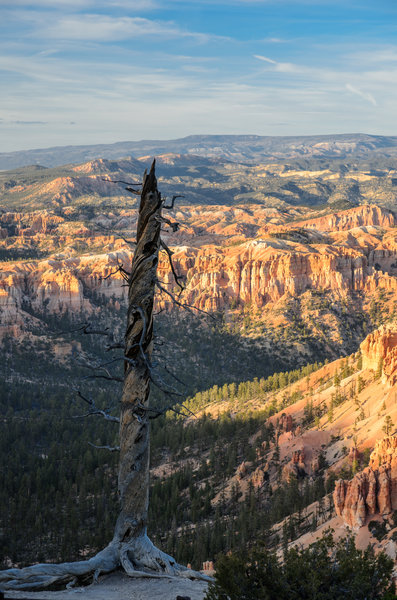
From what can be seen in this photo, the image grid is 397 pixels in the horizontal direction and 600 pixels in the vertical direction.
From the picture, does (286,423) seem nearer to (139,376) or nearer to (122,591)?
(122,591)

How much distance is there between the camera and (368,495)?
39562 mm

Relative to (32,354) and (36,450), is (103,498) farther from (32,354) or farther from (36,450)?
(32,354)

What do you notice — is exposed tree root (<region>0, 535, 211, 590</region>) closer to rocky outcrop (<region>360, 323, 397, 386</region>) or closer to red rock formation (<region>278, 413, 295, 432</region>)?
rocky outcrop (<region>360, 323, 397, 386</region>)

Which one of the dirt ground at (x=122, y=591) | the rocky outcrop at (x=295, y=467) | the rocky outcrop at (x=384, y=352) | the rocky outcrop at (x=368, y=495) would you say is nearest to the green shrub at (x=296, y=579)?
the dirt ground at (x=122, y=591)

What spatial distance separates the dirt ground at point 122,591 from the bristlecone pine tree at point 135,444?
17 centimetres

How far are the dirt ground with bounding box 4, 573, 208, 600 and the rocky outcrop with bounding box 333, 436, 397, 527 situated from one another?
3126 cm

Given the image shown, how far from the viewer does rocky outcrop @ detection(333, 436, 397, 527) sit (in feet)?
129

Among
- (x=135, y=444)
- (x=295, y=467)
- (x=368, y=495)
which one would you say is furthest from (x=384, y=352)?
(x=135, y=444)

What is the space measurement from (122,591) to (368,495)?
32740 millimetres

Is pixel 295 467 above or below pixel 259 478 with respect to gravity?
above

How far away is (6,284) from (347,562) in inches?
5792

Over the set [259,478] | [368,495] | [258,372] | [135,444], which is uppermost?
[135,444]

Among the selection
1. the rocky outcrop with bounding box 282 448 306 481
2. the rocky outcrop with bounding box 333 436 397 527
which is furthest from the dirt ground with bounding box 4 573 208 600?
the rocky outcrop with bounding box 282 448 306 481

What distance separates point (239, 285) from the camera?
166 meters
